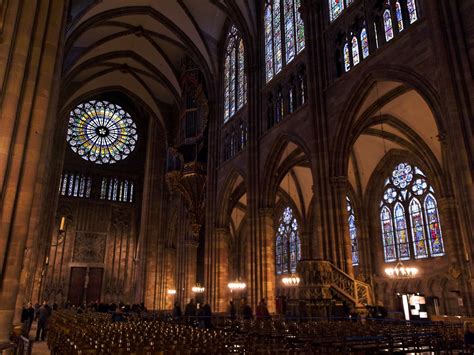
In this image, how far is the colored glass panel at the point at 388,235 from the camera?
1984 centimetres

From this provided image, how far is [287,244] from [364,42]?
17.3 m

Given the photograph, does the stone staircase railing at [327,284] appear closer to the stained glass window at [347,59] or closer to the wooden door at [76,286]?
the stained glass window at [347,59]

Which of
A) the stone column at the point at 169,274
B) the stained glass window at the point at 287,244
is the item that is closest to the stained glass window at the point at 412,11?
the stained glass window at the point at 287,244

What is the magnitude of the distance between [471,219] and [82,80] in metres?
28.8

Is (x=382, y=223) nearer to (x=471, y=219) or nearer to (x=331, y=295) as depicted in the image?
(x=331, y=295)

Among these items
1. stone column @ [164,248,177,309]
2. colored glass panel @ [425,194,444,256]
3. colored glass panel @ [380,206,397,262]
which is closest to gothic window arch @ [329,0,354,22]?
colored glass panel @ [425,194,444,256]

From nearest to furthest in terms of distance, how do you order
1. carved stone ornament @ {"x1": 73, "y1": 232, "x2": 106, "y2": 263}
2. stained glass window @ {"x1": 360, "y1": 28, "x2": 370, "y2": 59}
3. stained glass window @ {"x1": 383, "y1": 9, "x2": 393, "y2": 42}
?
stained glass window @ {"x1": 383, "y1": 9, "x2": 393, "y2": 42}, stained glass window @ {"x1": 360, "y1": 28, "x2": 370, "y2": 59}, carved stone ornament @ {"x1": 73, "y1": 232, "x2": 106, "y2": 263}

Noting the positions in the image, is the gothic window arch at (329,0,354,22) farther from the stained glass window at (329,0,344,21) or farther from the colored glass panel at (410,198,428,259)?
the colored glass panel at (410,198,428,259)

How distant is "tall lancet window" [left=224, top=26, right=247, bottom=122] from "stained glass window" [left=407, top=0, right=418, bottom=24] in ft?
34.8

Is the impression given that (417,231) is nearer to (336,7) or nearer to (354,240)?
(354,240)

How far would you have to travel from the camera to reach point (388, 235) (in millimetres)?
20281

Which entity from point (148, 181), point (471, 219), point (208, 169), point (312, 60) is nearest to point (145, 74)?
point (148, 181)

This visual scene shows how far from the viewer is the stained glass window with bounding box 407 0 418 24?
11.1 m

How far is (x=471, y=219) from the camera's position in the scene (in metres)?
7.75
